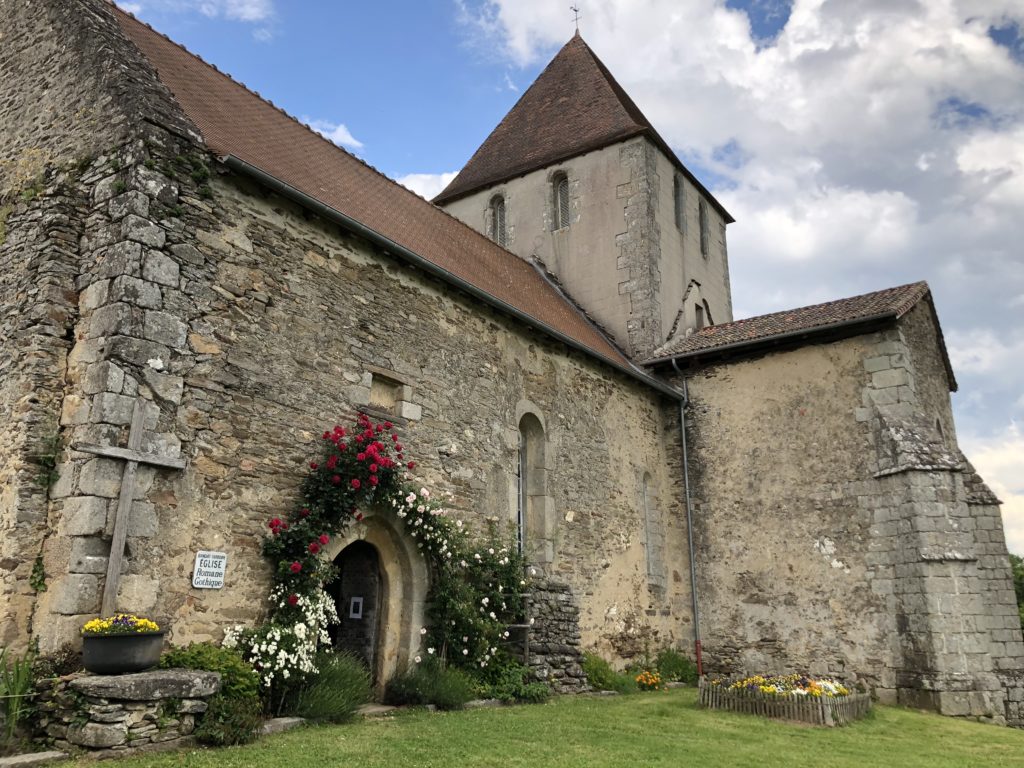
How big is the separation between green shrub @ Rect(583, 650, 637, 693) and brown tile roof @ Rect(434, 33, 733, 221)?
1018 cm

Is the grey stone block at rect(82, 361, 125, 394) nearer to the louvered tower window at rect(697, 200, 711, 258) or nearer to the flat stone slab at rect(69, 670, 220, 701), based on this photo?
the flat stone slab at rect(69, 670, 220, 701)

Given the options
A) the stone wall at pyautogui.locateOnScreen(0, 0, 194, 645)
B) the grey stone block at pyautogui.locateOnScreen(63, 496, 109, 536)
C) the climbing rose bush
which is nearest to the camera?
the grey stone block at pyautogui.locateOnScreen(63, 496, 109, 536)

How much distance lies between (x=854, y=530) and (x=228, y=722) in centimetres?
932

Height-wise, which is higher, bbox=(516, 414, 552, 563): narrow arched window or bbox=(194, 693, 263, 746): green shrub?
bbox=(516, 414, 552, 563): narrow arched window

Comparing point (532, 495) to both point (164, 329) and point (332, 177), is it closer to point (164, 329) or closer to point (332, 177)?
point (332, 177)

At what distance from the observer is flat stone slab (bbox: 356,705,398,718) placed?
24.9ft

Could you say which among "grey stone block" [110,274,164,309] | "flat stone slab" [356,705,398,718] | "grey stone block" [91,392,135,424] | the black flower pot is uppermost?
"grey stone block" [110,274,164,309]

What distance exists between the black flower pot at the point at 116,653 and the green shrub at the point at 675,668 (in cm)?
858

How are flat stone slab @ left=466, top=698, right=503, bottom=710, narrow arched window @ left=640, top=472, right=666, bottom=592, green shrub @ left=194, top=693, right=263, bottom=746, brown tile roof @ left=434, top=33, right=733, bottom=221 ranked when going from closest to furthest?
green shrub @ left=194, top=693, right=263, bottom=746 → flat stone slab @ left=466, top=698, right=503, bottom=710 → narrow arched window @ left=640, top=472, right=666, bottom=592 → brown tile roof @ left=434, top=33, right=733, bottom=221

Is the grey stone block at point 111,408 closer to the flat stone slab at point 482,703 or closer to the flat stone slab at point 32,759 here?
the flat stone slab at point 32,759

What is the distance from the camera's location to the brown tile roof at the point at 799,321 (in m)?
12.4

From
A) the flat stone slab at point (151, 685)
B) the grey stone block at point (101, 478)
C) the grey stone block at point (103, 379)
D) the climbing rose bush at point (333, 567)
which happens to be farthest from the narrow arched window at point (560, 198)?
the flat stone slab at point (151, 685)

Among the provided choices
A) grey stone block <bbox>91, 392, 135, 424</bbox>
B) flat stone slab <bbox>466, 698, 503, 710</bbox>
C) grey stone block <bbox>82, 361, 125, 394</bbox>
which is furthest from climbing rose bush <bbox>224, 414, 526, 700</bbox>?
grey stone block <bbox>82, 361, 125, 394</bbox>

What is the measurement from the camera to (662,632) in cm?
1291
